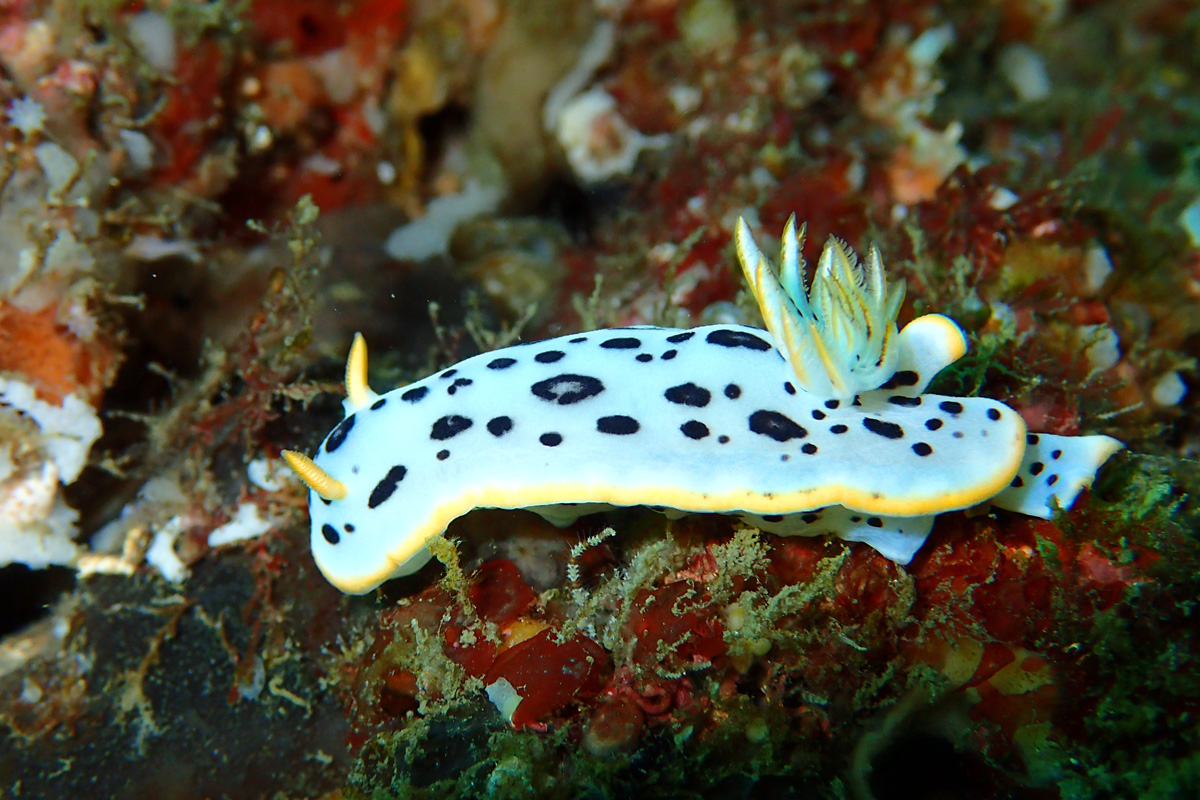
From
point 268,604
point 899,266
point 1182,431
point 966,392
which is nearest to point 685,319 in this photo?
point 899,266

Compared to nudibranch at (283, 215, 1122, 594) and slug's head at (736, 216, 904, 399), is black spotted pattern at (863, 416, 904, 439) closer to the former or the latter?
nudibranch at (283, 215, 1122, 594)

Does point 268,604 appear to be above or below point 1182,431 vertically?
above

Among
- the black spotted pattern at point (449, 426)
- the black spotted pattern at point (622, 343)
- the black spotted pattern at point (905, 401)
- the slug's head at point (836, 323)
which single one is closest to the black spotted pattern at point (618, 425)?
the black spotted pattern at point (622, 343)

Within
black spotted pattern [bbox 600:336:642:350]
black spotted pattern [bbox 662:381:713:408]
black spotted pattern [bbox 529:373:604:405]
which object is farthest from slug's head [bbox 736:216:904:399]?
black spotted pattern [bbox 529:373:604:405]

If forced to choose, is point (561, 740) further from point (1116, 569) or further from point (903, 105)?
point (903, 105)

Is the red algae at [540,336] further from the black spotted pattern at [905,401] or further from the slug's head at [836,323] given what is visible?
the slug's head at [836,323]

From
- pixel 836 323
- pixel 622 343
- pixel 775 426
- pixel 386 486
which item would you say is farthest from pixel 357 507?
pixel 836 323

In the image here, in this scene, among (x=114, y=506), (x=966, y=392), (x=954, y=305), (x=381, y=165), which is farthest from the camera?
(x=381, y=165)
